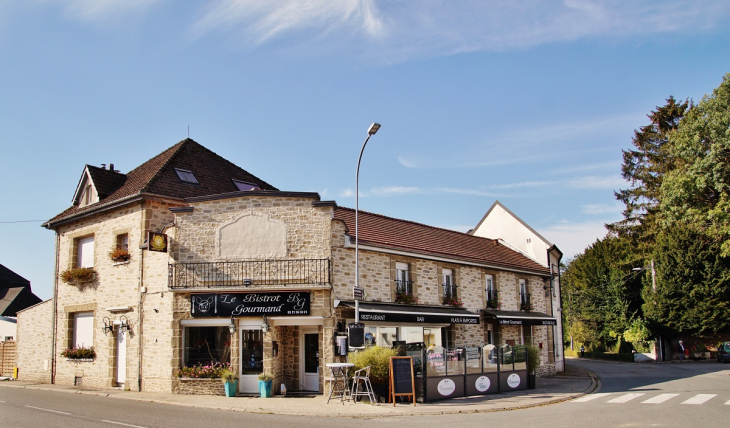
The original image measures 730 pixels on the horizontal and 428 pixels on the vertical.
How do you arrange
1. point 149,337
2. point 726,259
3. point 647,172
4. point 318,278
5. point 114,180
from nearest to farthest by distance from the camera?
point 318,278
point 149,337
point 114,180
point 726,259
point 647,172

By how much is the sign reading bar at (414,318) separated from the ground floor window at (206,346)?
4288mm

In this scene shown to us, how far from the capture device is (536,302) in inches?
1117

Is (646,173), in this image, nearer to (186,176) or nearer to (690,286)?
(690,286)

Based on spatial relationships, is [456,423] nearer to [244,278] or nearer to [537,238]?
[244,278]

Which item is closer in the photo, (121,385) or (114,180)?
(121,385)

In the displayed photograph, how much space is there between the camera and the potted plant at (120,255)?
1984cm

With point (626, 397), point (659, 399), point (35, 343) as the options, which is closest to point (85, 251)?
point (35, 343)

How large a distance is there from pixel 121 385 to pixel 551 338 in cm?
1935

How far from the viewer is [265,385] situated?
1716 centimetres

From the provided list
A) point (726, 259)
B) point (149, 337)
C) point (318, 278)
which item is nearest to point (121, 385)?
point (149, 337)

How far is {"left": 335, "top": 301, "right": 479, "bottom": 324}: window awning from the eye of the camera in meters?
17.8

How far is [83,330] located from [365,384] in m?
11.6

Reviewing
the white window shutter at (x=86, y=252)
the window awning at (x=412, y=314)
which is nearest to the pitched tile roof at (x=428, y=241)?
the window awning at (x=412, y=314)

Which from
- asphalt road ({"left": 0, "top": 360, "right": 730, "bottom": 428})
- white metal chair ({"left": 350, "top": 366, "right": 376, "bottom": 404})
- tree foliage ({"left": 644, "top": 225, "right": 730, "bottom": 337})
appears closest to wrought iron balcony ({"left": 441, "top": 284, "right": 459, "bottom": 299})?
asphalt road ({"left": 0, "top": 360, "right": 730, "bottom": 428})
